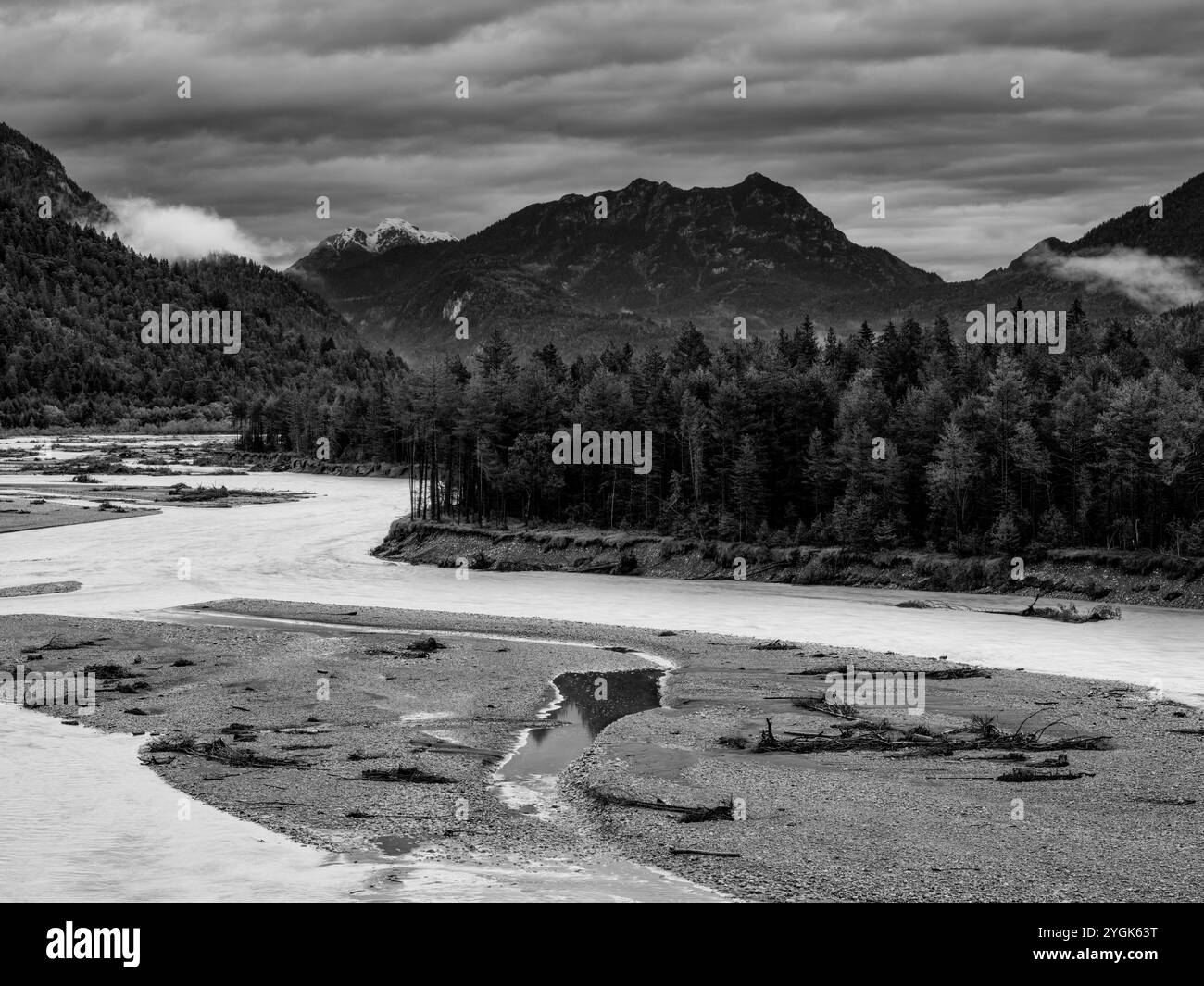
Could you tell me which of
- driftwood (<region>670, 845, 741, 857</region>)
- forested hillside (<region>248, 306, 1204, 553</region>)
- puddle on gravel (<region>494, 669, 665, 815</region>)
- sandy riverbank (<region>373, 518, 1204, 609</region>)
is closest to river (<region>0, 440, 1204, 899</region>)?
driftwood (<region>670, 845, 741, 857</region>)

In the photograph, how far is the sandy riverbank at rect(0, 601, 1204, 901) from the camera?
27.5m

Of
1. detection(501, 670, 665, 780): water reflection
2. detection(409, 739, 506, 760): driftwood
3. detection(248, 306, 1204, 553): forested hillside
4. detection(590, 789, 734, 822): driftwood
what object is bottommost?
detection(501, 670, 665, 780): water reflection

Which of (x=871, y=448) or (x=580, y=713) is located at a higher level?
(x=871, y=448)

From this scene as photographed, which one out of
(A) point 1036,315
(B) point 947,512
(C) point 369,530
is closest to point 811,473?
(B) point 947,512

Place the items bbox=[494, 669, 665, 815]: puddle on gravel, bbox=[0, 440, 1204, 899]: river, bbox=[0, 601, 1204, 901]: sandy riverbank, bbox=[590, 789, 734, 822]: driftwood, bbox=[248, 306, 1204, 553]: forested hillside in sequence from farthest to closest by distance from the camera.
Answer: bbox=[248, 306, 1204, 553]: forested hillside → bbox=[494, 669, 665, 815]: puddle on gravel → bbox=[590, 789, 734, 822]: driftwood → bbox=[0, 440, 1204, 899]: river → bbox=[0, 601, 1204, 901]: sandy riverbank

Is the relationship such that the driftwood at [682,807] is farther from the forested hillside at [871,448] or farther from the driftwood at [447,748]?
the forested hillside at [871,448]

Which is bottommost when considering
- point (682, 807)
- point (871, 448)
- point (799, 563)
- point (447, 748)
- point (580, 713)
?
point (580, 713)

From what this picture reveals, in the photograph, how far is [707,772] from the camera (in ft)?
118

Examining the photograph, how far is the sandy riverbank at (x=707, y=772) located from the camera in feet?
90.3

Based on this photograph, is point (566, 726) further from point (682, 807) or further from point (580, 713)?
point (682, 807)

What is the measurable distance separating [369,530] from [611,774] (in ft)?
289

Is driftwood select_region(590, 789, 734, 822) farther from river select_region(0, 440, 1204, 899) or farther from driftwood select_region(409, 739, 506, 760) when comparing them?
driftwood select_region(409, 739, 506, 760)

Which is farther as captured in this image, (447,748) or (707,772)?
(447,748)

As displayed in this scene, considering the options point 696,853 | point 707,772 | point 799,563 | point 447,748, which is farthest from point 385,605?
point 696,853
